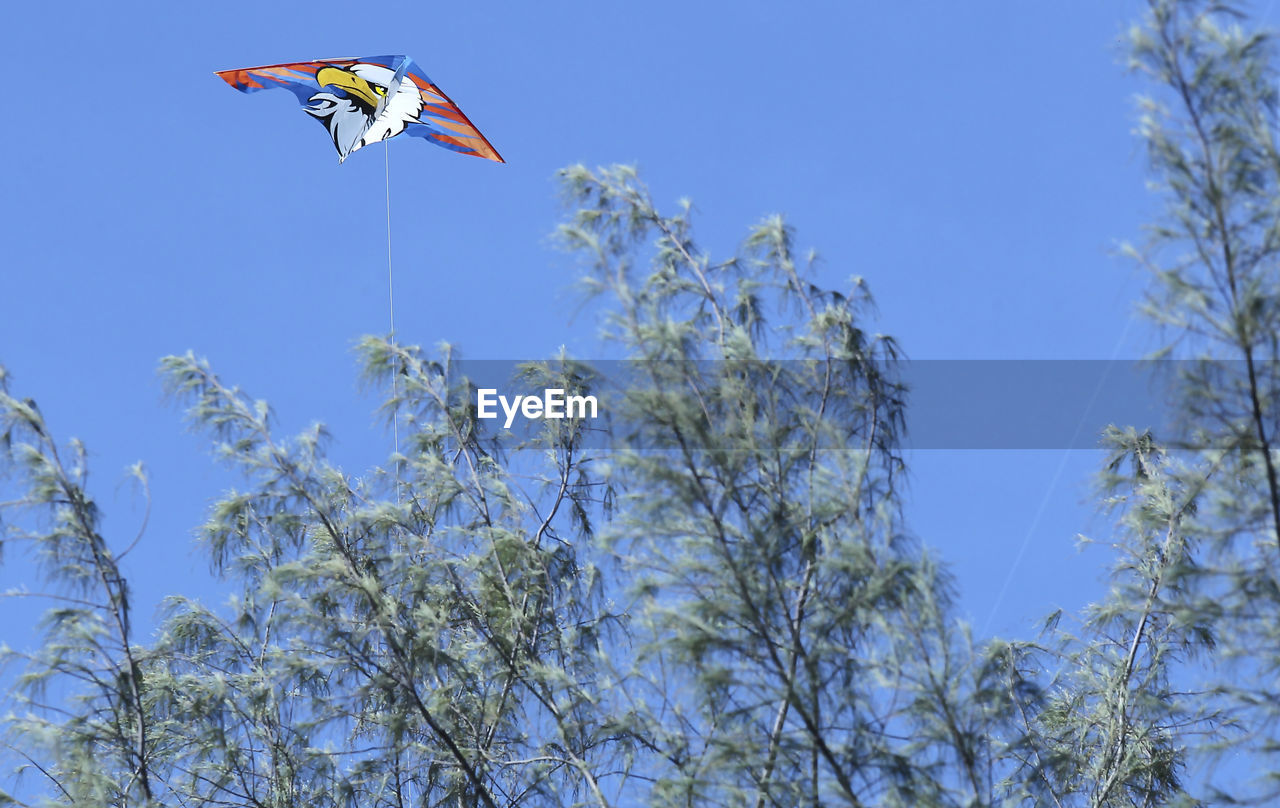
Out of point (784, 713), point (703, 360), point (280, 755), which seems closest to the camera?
point (784, 713)

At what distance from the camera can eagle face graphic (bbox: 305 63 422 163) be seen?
56.4ft

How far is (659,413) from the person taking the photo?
8.04 meters

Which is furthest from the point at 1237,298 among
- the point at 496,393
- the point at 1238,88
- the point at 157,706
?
the point at 157,706

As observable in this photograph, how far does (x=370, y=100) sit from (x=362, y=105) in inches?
3.6

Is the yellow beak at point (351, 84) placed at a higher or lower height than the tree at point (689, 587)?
higher

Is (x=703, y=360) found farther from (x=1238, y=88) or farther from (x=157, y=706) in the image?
(x=157, y=706)

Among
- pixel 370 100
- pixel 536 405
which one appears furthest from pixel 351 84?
pixel 536 405

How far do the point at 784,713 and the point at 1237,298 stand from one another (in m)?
2.47

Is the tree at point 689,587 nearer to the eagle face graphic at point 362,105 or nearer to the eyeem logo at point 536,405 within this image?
the eyeem logo at point 536,405

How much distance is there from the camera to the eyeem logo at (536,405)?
35.9 ft

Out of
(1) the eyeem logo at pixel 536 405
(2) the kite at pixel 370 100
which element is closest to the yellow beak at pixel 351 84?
(2) the kite at pixel 370 100

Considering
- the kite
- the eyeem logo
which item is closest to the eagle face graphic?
the kite

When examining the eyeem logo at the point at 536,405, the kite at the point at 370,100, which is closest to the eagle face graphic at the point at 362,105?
the kite at the point at 370,100

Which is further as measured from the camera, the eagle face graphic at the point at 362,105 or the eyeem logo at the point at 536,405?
the eagle face graphic at the point at 362,105
